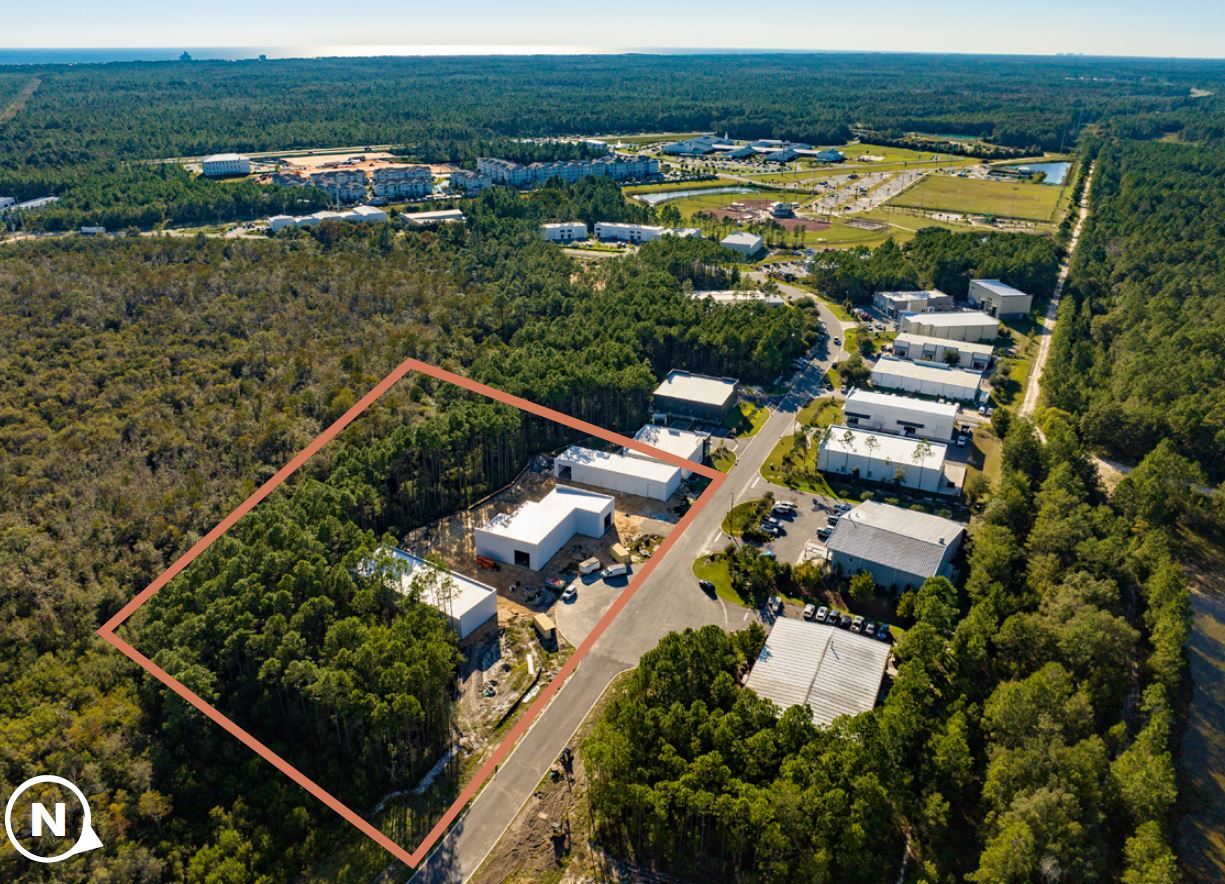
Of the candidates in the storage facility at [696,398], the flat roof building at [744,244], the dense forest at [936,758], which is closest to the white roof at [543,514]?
the dense forest at [936,758]

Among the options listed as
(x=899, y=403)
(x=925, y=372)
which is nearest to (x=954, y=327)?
(x=925, y=372)

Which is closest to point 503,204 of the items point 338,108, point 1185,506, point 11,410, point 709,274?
point 709,274

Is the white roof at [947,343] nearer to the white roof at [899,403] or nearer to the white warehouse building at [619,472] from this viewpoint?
the white roof at [899,403]

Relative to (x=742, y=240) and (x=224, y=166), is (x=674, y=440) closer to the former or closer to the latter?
(x=742, y=240)

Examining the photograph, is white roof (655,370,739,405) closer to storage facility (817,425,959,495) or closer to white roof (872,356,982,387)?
storage facility (817,425,959,495)

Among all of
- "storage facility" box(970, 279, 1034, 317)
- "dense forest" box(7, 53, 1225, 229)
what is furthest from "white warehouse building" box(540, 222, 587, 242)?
"storage facility" box(970, 279, 1034, 317)
